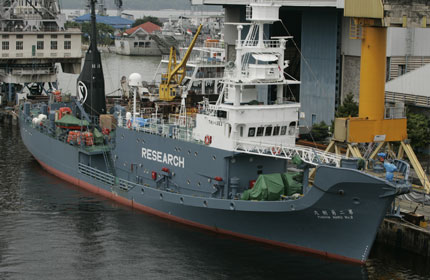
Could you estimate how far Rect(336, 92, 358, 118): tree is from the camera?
47875 millimetres

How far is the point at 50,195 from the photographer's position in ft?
132

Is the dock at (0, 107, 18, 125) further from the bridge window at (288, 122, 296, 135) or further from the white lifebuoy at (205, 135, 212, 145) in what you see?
the bridge window at (288, 122, 296, 135)

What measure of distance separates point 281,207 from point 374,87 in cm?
889

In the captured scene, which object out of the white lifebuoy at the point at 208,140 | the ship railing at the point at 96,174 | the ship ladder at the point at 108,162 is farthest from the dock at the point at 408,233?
the ship ladder at the point at 108,162

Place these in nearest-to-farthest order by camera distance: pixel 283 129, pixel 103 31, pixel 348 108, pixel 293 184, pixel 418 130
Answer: pixel 293 184 → pixel 283 129 → pixel 418 130 → pixel 348 108 → pixel 103 31

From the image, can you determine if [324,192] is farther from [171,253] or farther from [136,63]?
[136,63]

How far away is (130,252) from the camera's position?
103 feet

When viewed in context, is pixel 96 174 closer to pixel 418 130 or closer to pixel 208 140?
pixel 208 140

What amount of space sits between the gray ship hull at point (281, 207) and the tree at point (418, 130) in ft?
48.2

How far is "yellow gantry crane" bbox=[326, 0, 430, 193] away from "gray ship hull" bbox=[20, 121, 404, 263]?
6061 millimetres

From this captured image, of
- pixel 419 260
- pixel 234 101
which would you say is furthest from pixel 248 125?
pixel 419 260

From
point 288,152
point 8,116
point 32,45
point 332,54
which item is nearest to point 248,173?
point 288,152

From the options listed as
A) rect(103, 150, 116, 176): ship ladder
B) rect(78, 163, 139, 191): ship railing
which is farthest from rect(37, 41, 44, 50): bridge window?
rect(103, 150, 116, 176): ship ladder

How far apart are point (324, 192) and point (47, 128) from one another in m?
22.0
